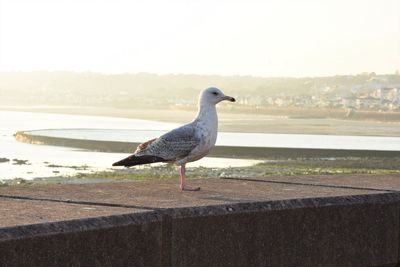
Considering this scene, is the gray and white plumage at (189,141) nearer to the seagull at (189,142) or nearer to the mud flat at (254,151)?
the seagull at (189,142)

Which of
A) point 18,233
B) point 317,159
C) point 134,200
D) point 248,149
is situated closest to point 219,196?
point 134,200

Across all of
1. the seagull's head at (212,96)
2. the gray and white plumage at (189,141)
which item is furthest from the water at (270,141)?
the gray and white plumage at (189,141)

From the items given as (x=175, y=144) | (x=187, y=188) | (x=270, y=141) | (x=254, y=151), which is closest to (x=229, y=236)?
(x=187, y=188)

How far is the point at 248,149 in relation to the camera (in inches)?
3435

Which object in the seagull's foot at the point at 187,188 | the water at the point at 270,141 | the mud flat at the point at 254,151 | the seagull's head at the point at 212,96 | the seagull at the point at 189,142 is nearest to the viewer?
the seagull's foot at the point at 187,188

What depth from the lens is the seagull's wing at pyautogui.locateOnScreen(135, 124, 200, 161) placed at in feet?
32.0

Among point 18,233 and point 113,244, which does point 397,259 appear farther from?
point 18,233

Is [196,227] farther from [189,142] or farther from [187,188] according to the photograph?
[189,142]

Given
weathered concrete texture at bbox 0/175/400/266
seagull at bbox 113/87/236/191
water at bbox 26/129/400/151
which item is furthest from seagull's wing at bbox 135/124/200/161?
water at bbox 26/129/400/151

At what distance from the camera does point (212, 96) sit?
33.3 ft

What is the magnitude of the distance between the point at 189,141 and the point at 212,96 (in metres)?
0.65

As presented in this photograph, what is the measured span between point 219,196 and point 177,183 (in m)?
1.54

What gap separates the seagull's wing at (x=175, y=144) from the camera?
9.75 m

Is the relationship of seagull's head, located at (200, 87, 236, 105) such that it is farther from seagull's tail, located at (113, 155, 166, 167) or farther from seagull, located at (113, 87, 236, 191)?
seagull's tail, located at (113, 155, 166, 167)
